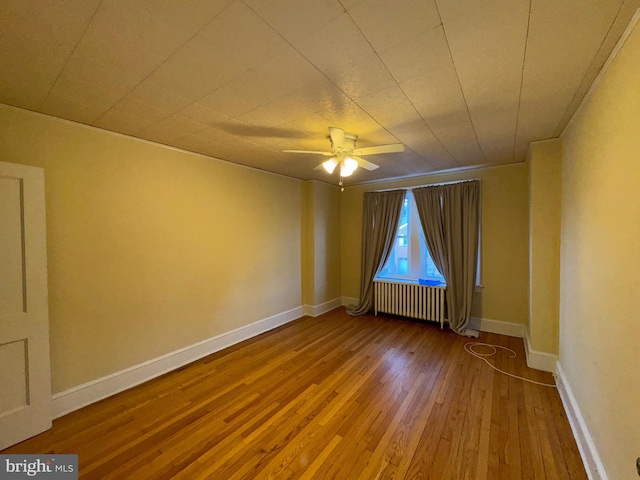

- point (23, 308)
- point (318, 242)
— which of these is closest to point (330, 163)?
point (318, 242)

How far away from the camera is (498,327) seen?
3.78 metres

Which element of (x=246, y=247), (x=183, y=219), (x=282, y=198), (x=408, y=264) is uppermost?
(x=282, y=198)

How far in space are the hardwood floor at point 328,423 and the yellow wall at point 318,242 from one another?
1.68m

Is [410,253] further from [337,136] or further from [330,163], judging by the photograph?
[337,136]

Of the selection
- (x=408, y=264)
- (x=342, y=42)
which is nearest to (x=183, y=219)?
(x=342, y=42)

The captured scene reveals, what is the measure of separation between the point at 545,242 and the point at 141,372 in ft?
14.6

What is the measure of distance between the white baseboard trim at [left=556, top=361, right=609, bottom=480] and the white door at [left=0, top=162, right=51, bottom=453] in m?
3.77

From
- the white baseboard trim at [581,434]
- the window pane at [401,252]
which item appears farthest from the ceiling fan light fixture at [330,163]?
the white baseboard trim at [581,434]

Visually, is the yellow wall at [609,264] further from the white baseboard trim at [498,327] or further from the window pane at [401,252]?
the window pane at [401,252]

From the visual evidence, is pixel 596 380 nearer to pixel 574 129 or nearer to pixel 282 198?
pixel 574 129

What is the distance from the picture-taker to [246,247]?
370cm

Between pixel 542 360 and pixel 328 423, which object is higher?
pixel 542 360

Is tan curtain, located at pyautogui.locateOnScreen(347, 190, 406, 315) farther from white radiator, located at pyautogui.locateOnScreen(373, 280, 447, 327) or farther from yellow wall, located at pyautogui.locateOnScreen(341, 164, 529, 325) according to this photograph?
yellow wall, located at pyautogui.locateOnScreen(341, 164, 529, 325)

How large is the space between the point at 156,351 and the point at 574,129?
14.7ft
